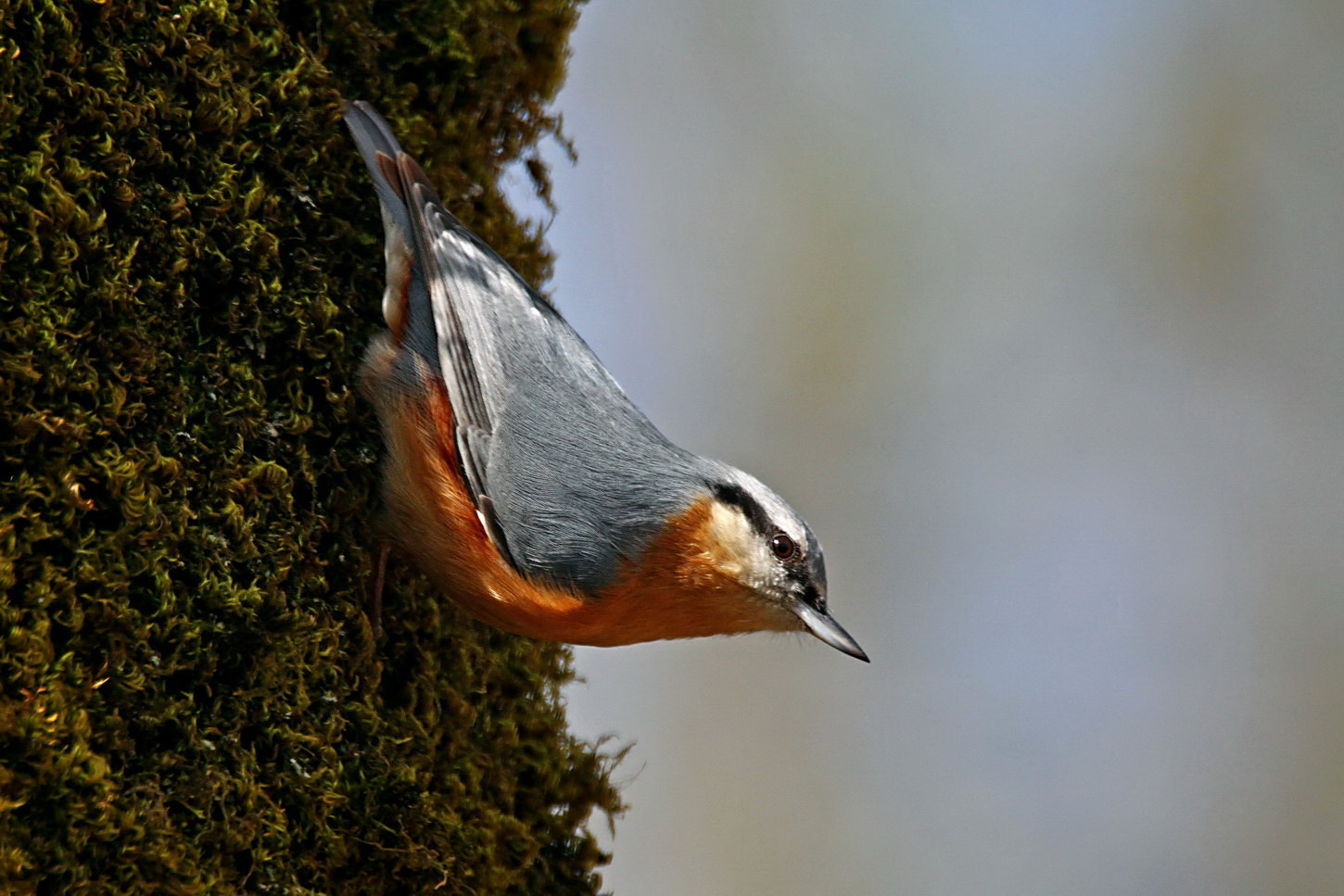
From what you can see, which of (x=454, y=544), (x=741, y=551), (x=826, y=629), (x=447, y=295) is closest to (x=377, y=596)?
(x=454, y=544)

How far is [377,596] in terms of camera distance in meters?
2.24

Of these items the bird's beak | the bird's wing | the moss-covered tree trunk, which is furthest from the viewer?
the bird's beak

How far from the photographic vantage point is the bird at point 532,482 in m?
2.24

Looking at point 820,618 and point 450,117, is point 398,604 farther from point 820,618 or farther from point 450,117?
point 450,117

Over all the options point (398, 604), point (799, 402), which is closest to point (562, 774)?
point (398, 604)

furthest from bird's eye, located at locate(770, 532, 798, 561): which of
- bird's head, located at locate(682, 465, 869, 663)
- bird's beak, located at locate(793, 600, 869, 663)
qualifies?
bird's beak, located at locate(793, 600, 869, 663)

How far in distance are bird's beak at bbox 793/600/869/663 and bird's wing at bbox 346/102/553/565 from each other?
27.5 inches

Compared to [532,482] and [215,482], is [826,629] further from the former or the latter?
[215,482]

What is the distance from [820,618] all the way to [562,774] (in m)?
0.74

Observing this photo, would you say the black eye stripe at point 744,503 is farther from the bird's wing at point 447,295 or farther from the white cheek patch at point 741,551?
the bird's wing at point 447,295

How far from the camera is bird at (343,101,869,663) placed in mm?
2244

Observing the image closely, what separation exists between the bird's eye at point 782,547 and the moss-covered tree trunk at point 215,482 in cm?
69

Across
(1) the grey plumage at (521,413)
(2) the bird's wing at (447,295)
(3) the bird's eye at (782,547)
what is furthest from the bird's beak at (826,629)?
(2) the bird's wing at (447,295)

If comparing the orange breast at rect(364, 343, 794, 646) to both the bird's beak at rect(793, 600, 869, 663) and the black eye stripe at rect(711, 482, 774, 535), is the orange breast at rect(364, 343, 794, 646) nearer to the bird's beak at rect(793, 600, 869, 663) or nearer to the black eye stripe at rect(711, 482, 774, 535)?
the black eye stripe at rect(711, 482, 774, 535)
